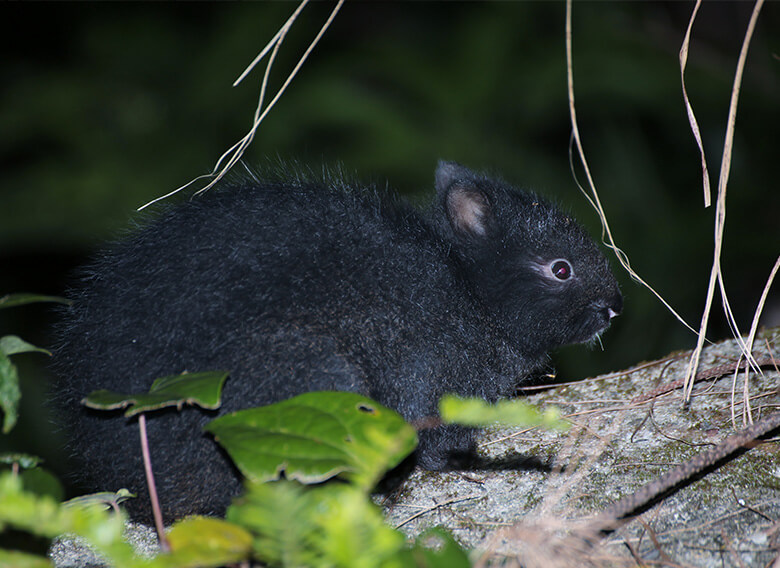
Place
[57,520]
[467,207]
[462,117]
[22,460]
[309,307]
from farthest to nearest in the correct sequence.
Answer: [462,117]
[467,207]
[309,307]
[22,460]
[57,520]

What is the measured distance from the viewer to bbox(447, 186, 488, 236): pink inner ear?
4023 millimetres

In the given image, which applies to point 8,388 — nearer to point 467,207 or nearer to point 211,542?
point 211,542

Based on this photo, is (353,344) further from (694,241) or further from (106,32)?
(106,32)

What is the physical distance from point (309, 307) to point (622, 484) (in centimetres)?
150

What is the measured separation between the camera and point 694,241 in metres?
7.38

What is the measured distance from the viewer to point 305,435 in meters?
2.16

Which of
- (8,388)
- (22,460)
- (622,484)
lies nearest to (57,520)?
(8,388)

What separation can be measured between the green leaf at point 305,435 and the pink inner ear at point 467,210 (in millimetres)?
2005

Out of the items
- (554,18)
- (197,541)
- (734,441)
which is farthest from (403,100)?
(197,541)

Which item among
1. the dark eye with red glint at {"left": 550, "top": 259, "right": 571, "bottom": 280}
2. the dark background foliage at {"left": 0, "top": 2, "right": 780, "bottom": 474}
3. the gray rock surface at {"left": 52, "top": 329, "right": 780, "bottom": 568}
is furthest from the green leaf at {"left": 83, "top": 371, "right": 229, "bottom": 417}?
the dark background foliage at {"left": 0, "top": 2, "right": 780, "bottom": 474}

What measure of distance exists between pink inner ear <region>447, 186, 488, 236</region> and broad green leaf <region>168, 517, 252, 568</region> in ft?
8.09

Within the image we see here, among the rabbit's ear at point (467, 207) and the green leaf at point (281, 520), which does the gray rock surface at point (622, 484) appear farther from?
the rabbit's ear at point (467, 207)

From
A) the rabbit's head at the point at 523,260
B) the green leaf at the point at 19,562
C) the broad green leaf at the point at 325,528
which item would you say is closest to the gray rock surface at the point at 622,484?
the rabbit's head at the point at 523,260

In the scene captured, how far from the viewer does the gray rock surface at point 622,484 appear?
248cm
